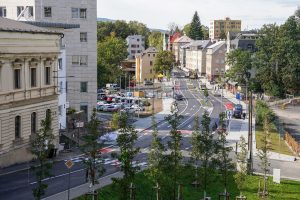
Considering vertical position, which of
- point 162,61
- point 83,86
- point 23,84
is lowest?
point 83,86

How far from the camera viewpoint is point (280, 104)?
10156 centimetres

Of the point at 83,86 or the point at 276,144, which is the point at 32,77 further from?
the point at 276,144

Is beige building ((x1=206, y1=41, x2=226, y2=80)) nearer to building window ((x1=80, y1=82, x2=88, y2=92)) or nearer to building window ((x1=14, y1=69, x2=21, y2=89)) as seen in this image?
building window ((x1=80, y1=82, x2=88, y2=92))

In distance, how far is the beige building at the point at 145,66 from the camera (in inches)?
6368

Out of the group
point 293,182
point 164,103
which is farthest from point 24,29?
point 164,103

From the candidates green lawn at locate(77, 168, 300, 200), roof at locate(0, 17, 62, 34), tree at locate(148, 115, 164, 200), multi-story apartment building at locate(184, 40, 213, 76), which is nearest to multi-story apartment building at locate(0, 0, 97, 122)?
roof at locate(0, 17, 62, 34)

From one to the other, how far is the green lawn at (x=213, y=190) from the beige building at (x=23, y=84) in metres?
10.7

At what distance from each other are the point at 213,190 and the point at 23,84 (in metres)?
18.0

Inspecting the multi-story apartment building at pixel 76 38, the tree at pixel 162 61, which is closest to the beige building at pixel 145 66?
the tree at pixel 162 61

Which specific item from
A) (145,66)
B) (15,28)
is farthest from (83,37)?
(145,66)

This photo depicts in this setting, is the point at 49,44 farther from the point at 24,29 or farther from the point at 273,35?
the point at 273,35

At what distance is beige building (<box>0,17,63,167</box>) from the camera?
4225 centimetres

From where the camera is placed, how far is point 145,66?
162 metres

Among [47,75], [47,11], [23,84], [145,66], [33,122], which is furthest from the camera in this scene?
[145,66]
